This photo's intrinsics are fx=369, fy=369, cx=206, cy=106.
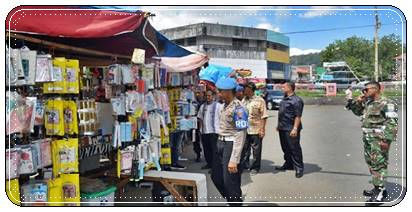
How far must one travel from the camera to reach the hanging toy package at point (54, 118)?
3125 mm

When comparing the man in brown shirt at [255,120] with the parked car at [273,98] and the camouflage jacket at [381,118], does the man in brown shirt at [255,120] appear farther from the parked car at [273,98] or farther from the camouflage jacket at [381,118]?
the parked car at [273,98]

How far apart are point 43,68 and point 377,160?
3336 mm

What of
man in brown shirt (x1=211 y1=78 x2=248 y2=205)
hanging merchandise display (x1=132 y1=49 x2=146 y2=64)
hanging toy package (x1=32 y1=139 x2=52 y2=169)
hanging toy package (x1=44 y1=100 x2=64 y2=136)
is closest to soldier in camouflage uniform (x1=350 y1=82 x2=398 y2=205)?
man in brown shirt (x1=211 y1=78 x2=248 y2=205)

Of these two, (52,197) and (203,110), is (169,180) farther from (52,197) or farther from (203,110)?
(203,110)

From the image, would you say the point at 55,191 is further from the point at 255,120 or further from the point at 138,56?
the point at 255,120

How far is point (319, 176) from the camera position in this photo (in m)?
5.11

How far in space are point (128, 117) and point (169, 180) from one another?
33.5 inches

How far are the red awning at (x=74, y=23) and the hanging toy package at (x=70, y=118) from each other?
589 millimetres

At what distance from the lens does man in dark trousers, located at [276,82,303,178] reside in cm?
517

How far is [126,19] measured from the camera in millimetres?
3268

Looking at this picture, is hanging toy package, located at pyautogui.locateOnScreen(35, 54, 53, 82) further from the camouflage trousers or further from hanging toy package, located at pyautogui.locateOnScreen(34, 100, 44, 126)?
the camouflage trousers

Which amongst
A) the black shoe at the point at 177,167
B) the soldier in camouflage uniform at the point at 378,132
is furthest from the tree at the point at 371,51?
the black shoe at the point at 177,167

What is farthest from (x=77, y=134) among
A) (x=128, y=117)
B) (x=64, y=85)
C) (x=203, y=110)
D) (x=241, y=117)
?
(x=203, y=110)

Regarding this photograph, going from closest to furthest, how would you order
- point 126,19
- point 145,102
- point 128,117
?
1. point 126,19
2. point 128,117
3. point 145,102
